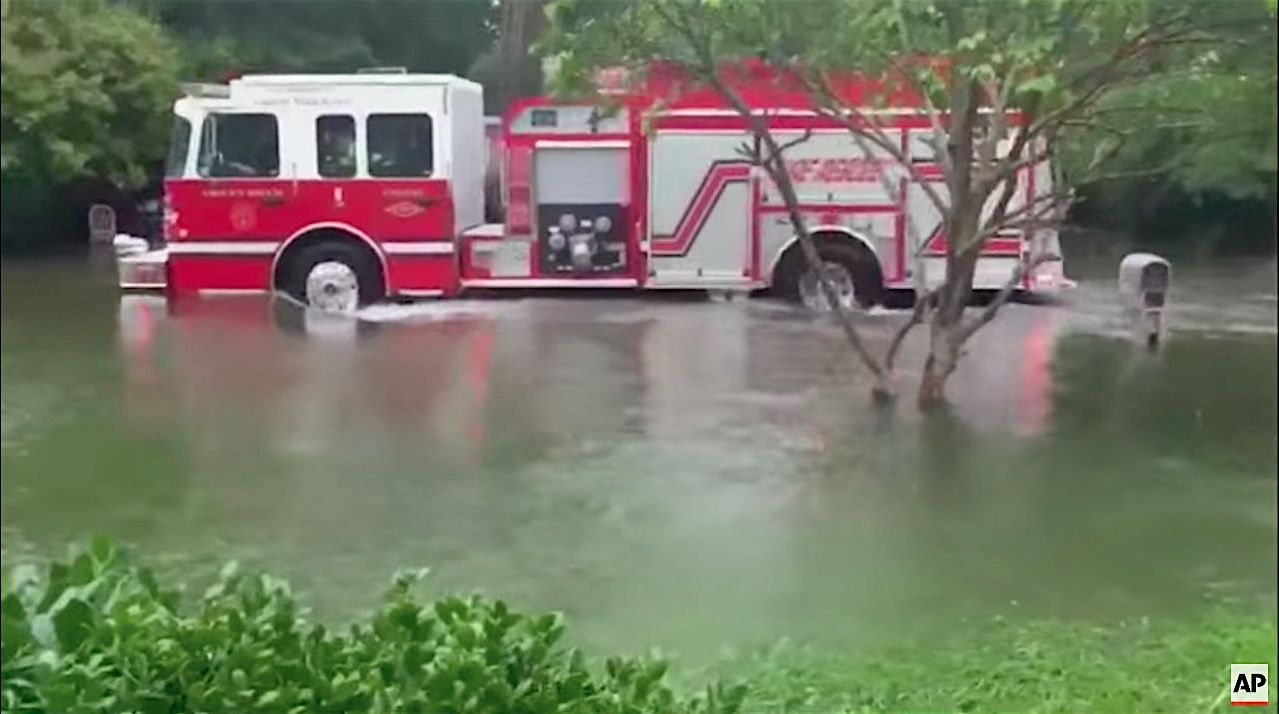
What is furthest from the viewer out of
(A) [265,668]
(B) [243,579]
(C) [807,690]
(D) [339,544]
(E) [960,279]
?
(D) [339,544]

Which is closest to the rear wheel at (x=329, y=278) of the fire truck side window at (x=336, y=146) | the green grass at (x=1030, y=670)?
the fire truck side window at (x=336, y=146)

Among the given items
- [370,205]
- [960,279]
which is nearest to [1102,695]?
[960,279]

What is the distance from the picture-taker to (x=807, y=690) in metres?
3.29

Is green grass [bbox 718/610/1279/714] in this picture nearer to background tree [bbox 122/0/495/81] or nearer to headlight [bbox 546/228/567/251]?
headlight [bbox 546/228/567/251]

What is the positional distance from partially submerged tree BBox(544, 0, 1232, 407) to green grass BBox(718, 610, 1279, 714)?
2.42ft

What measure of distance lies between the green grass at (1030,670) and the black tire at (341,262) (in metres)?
1.11

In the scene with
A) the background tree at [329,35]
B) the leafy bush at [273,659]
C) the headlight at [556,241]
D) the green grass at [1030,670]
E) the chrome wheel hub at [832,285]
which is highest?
the background tree at [329,35]

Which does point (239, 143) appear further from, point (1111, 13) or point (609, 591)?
point (1111, 13)

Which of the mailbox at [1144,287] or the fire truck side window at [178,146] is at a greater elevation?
the fire truck side window at [178,146]

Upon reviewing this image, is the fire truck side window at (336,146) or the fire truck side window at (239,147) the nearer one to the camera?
the fire truck side window at (239,147)

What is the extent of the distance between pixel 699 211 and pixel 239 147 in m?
1.02

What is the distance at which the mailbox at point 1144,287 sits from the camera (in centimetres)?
339

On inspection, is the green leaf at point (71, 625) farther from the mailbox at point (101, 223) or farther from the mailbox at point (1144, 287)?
the mailbox at point (1144, 287)

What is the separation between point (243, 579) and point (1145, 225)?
190 centimetres
